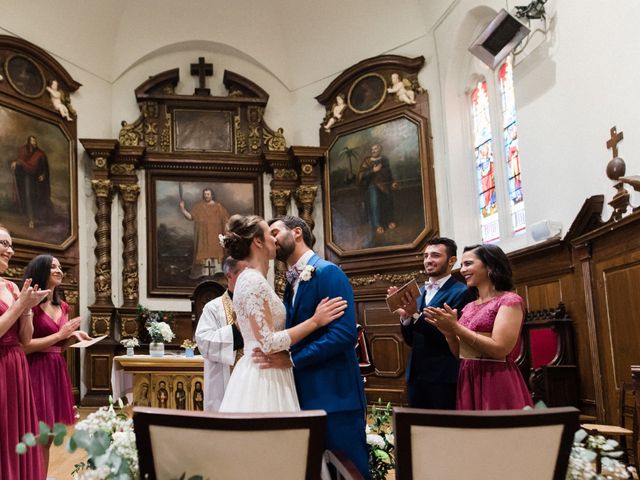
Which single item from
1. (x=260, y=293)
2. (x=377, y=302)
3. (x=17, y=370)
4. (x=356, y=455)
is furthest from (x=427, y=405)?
(x=377, y=302)

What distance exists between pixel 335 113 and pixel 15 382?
886 centimetres

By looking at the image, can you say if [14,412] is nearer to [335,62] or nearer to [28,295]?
[28,295]

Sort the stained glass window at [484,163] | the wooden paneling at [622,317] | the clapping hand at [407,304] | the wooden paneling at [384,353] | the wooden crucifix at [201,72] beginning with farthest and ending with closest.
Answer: the wooden crucifix at [201,72] → the wooden paneling at [384,353] → the stained glass window at [484,163] → the wooden paneling at [622,317] → the clapping hand at [407,304]

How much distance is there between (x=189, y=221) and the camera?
38.6 feet

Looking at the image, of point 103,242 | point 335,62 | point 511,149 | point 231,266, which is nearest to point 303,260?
point 231,266

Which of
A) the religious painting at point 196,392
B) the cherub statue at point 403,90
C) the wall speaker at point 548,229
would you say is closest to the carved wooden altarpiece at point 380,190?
the cherub statue at point 403,90

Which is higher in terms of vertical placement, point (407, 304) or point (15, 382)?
point (407, 304)

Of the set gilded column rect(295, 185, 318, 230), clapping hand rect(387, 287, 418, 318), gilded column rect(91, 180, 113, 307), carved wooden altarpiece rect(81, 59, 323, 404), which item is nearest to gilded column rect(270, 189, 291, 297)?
carved wooden altarpiece rect(81, 59, 323, 404)

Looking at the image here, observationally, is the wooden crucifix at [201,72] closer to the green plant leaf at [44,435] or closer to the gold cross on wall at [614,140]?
the gold cross on wall at [614,140]

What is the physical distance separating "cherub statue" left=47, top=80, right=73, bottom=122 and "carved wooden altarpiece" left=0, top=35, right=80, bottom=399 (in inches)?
0.6

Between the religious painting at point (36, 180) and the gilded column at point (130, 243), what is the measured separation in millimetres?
863

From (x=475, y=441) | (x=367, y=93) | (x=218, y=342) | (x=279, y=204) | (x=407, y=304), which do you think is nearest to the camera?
(x=475, y=441)

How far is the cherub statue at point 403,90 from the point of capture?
11.0 meters

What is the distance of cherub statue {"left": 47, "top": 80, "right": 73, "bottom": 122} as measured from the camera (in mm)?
10980
